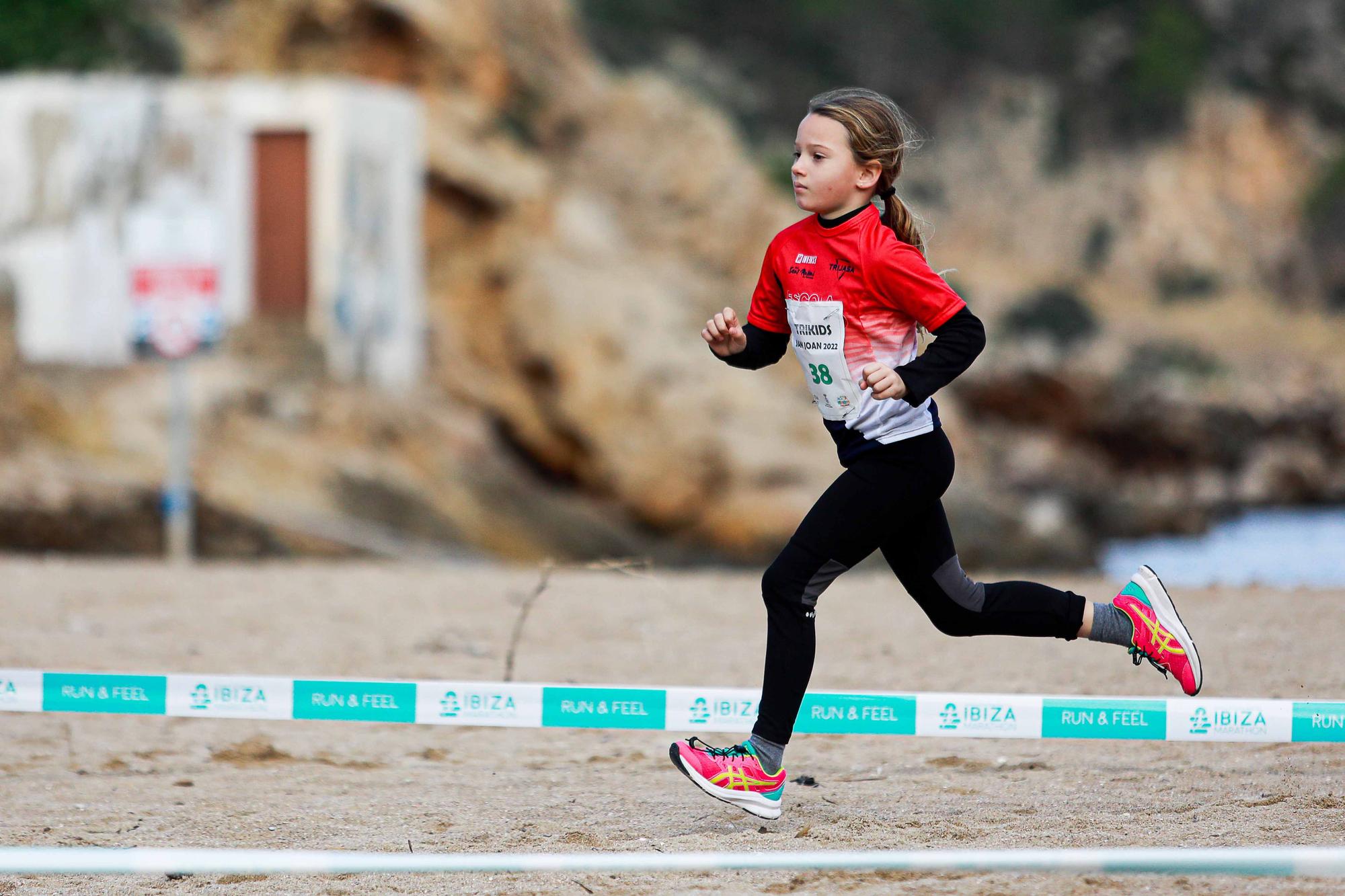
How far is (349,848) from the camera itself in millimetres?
4031

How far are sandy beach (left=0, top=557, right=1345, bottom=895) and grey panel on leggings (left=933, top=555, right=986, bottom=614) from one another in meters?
0.59

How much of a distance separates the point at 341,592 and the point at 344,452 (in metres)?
11.6

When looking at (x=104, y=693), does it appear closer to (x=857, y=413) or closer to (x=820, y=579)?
(x=820, y=579)

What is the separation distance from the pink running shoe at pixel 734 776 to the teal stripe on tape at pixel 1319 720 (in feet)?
4.68

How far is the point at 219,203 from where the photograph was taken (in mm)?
21500

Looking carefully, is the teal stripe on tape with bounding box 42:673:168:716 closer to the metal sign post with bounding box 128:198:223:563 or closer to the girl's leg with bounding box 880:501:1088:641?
the girl's leg with bounding box 880:501:1088:641

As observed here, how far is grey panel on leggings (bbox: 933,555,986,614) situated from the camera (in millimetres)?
4125

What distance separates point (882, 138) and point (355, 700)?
2170mm

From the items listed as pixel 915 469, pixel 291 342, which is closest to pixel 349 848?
pixel 915 469

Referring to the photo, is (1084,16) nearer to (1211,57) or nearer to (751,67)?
(1211,57)

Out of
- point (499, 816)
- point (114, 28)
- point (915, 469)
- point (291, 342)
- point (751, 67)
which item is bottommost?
point (499, 816)

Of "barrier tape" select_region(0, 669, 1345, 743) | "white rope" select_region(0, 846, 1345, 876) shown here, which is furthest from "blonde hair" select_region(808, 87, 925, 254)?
"white rope" select_region(0, 846, 1345, 876)

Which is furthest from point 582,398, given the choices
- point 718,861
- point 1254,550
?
point 718,861

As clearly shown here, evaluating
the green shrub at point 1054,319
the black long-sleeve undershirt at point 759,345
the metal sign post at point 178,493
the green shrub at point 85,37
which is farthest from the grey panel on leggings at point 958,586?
the green shrub at point 1054,319
